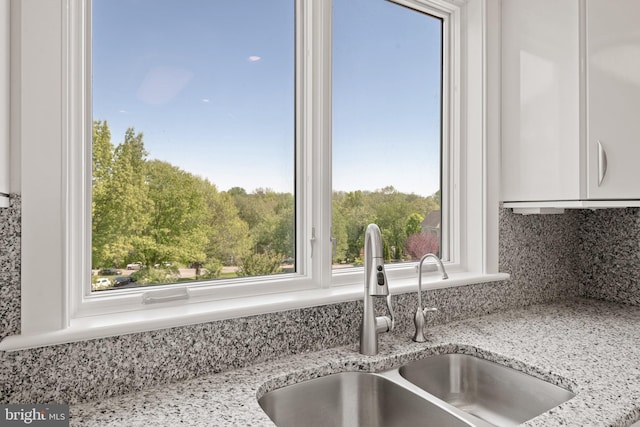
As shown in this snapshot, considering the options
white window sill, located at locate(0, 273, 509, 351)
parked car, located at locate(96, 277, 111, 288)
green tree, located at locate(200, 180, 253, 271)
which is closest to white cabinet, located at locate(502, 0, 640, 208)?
white window sill, located at locate(0, 273, 509, 351)

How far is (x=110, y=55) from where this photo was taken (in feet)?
3.71

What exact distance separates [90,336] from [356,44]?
1298mm

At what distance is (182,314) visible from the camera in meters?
1.06

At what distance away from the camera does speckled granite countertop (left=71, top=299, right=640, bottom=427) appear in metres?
0.87

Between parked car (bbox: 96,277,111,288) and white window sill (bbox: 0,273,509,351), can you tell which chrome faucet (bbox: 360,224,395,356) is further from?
parked car (bbox: 96,277,111,288)

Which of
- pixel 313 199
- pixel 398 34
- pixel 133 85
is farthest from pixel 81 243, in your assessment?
pixel 398 34

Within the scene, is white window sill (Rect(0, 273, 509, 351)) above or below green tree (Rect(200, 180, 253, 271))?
below

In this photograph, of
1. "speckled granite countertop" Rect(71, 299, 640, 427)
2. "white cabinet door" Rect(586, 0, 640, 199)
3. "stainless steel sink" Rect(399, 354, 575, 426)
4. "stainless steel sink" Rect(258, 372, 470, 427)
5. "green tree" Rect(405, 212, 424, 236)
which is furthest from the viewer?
"green tree" Rect(405, 212, 424, 236)

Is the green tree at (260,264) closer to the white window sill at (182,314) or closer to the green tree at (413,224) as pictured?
the white window sill at (182,314)

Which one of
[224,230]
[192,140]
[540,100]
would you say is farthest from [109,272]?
[540,100]

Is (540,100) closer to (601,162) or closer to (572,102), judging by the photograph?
(572,102)

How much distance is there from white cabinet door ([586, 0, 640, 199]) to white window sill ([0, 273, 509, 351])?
74 cm

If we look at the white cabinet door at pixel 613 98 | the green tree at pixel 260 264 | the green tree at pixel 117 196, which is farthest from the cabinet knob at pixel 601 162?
the green tree at pixel 117 196

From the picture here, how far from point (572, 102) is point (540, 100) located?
0.13 metres
